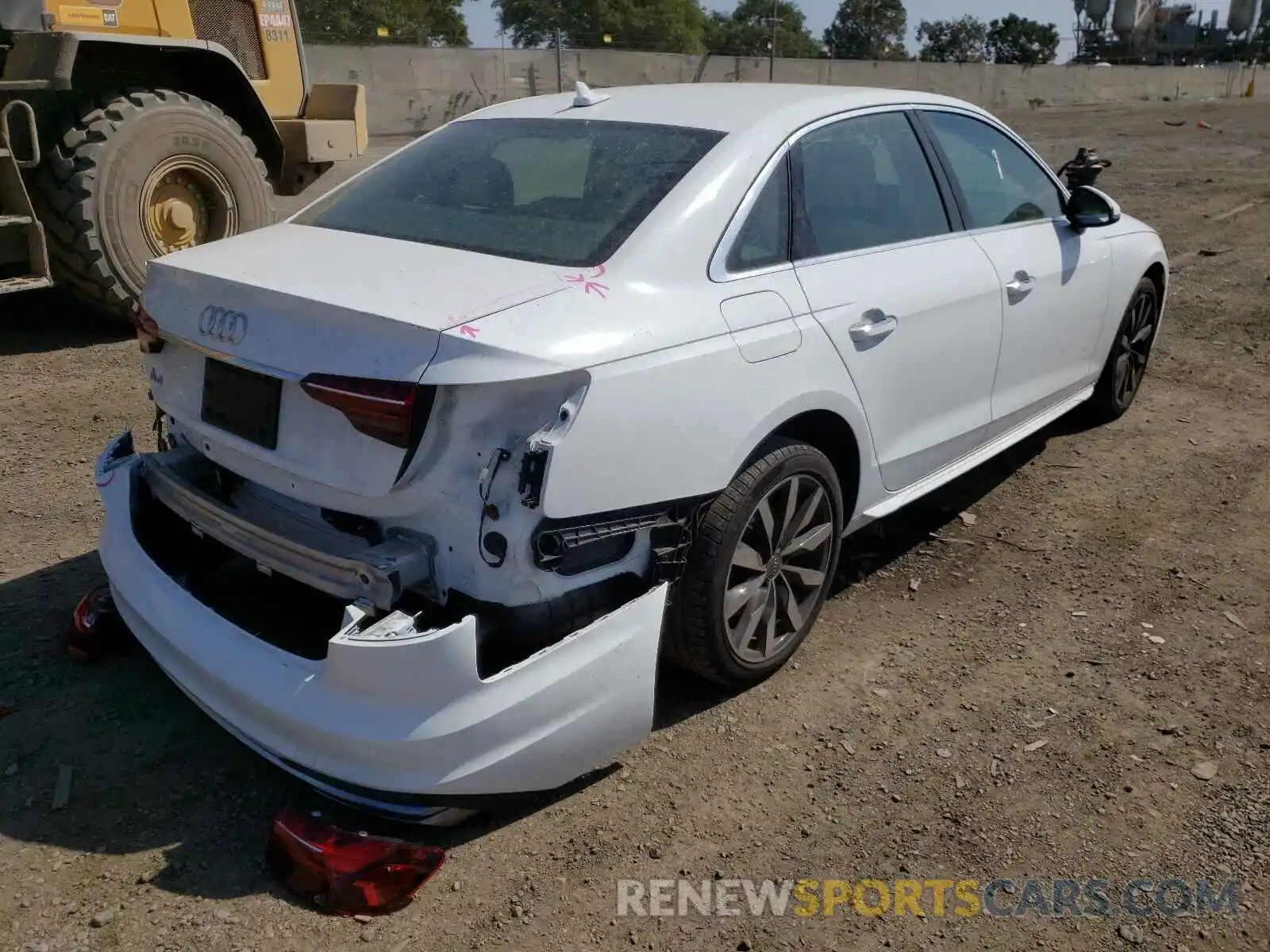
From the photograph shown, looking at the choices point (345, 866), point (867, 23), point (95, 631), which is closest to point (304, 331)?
point (345, 866)

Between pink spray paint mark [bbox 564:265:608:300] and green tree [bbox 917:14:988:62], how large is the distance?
85584 mm

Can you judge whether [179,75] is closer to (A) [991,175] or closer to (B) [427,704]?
(A) [991,175]

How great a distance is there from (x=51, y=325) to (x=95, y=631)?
468 cm

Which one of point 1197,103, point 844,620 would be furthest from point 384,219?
point 1197,103

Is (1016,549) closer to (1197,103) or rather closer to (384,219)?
(384,219)

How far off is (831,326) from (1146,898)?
1.67 metres

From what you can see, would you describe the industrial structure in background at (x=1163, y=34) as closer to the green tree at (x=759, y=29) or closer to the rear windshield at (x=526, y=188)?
the green tree at (x=759, y=29)

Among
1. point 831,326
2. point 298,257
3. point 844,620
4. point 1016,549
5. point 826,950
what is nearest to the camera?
point 826,950

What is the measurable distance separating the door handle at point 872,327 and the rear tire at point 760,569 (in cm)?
38

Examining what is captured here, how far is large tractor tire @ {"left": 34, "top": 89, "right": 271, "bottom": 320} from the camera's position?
6160mm

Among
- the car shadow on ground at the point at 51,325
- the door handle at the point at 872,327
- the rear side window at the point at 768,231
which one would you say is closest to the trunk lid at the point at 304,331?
the rear side window at the point at 768,231

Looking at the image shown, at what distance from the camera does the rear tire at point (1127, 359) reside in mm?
5266

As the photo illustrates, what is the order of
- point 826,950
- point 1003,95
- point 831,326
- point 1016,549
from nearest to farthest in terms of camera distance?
point 826,950 < point 831,326 < point 1016,549 < point 1003,95

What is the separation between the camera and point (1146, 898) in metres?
2.51
